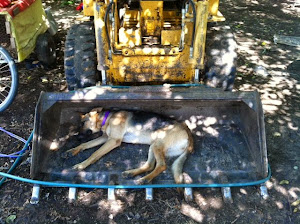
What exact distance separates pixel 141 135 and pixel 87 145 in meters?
0.63

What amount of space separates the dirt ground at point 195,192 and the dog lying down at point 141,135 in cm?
31

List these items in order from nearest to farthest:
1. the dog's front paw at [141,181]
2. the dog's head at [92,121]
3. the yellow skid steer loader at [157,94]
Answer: the dog's front paw at [141,181] < the yellow skid steer loader at [157,94] < the dog's head at [92,121]

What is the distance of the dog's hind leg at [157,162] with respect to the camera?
311 centimetres

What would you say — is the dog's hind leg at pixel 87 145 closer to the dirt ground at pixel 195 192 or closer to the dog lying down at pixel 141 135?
the dog lying down at pixel 141 135

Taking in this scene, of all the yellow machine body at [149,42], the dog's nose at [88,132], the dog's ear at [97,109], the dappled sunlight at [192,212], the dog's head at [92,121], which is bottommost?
the dappled sunlight at [192,212]

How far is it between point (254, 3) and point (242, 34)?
9.47 ft

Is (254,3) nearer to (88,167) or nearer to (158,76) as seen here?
(158,76)

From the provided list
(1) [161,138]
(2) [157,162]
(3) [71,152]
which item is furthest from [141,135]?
(3) [71,152]

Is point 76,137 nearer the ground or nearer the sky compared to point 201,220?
nearer the sky

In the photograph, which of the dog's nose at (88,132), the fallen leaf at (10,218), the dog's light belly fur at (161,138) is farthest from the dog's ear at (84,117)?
the fallen leaf at (10,218)

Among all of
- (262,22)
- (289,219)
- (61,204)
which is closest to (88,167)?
(61,204)

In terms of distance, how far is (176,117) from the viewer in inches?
143

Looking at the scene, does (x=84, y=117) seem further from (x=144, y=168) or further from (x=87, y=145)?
(x=144, y=168)

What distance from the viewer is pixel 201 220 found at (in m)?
2.91
